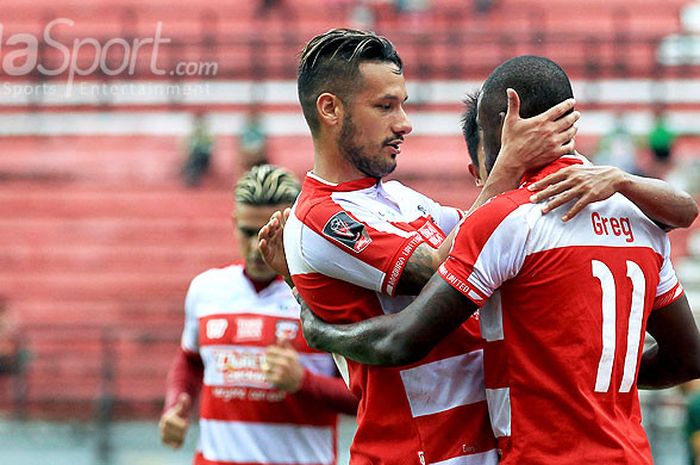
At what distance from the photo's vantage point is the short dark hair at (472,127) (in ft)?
12.3

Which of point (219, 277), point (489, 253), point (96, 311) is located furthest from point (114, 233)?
point (489, 253)

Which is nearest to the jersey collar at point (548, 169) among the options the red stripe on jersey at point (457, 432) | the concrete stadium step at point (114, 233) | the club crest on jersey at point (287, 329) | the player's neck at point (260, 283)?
the red stripe on jersey at point (457, 432)

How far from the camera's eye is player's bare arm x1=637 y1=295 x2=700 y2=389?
3656 millimetres

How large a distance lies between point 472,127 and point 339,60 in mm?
457

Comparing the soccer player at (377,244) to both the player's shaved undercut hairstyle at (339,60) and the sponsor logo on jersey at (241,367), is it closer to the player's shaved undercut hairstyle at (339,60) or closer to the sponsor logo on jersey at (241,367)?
the player's shaved undercut hairstyle at (339,60)

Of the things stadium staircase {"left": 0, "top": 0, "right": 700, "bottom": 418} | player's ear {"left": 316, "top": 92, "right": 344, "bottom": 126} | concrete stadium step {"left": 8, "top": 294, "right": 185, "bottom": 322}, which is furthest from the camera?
stadium staircase {"left": 0, "top": 0, "right": 700, "bottom": 418}

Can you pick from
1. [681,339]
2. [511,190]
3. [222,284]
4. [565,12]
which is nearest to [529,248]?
[511,190]

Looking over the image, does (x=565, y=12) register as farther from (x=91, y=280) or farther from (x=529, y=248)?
(x=529, y=248)

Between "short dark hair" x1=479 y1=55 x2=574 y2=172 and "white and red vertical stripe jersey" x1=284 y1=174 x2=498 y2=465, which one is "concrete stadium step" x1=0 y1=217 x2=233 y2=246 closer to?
"white and red vertical stripe jersey" x1=284 y1=174 x2=498 y2=465

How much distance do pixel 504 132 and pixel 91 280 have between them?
44.5ft

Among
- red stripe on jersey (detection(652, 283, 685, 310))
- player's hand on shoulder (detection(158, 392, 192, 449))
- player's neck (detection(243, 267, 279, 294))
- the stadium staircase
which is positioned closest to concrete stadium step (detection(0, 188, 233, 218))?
the stadium staircase

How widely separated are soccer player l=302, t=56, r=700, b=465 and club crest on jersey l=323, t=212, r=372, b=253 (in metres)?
0.23

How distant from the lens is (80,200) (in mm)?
17031

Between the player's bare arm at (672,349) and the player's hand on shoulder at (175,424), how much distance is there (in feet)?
7.69
